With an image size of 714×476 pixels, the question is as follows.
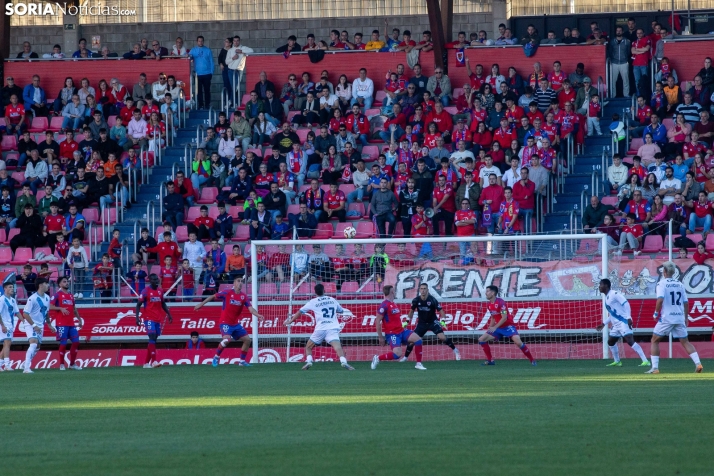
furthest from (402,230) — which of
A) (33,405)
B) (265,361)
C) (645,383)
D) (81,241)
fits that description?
(33,405)

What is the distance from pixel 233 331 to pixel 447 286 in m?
4.86

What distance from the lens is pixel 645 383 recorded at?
15.0 meters

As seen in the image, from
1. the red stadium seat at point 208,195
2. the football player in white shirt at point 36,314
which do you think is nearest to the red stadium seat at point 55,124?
the red stadium seat at point 208,195

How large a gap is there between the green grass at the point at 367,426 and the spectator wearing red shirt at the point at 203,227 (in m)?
9.85

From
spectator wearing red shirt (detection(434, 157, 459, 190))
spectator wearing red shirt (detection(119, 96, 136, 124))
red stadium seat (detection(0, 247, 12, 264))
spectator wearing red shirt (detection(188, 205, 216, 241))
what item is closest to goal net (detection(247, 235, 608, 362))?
spectator wearing red shirt (detection(188, 205, 216, 241))

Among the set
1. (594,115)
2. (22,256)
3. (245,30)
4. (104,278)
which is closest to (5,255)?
(22,256)

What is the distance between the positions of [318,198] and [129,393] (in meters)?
12.5

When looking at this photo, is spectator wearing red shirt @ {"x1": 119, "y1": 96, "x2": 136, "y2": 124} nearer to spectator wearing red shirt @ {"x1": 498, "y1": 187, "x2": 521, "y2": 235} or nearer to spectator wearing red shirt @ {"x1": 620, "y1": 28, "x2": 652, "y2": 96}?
spectator wearing red shirt @ {"x1": 498, "y1": 187, "x2": 521, "y2": 235}

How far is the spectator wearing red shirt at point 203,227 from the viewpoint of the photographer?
26.5 m

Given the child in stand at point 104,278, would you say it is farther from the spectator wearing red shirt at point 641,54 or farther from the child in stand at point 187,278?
the spectator wearing red shirt at point 641,54

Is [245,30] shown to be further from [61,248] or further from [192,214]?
[61,248]

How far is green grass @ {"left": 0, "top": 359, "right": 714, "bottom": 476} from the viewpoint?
775cm

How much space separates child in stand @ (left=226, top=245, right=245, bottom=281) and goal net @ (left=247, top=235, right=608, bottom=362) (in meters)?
0.49

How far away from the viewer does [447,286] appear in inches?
942
